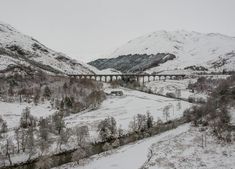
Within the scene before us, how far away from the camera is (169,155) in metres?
56.6

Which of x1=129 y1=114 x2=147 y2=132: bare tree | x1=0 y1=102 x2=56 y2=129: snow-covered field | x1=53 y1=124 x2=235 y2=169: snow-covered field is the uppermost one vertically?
x1=0 y1=102 x2=56 y2=129: snow-covered field

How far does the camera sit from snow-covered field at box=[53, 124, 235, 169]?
51125 millimetres

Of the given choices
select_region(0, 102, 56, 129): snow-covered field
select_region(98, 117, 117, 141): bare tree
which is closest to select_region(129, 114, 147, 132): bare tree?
select_region(98, 117, 117, 141): bare tree

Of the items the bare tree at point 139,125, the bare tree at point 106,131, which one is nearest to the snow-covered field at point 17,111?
the bare tree at point 106,131

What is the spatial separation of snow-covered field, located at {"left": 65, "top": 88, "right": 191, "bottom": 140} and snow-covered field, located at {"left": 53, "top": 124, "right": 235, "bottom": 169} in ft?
54.0

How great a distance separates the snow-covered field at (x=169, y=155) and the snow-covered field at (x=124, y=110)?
16452 mm

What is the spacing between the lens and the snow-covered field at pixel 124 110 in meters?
91.2

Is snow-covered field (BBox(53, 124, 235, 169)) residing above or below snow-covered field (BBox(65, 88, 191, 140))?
below

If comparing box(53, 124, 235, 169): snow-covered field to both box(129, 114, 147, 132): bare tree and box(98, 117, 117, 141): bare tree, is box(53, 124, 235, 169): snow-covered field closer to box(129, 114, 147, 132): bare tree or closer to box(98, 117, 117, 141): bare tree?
box(98, 117, 117, 141): bare tree

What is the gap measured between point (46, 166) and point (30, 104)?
201 ft

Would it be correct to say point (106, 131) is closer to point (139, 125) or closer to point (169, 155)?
point (139, 125)

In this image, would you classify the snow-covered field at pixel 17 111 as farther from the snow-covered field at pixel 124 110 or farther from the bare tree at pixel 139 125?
the bare tree at pixel 139 125

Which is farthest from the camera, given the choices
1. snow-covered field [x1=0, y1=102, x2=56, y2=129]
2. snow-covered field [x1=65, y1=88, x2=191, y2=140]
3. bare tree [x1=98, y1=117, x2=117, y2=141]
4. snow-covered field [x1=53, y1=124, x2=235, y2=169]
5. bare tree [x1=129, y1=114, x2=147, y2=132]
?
snow-covered field [x1=65, y1=88, x2=191, y2=140]

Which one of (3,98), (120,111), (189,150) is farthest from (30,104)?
(189,150)
